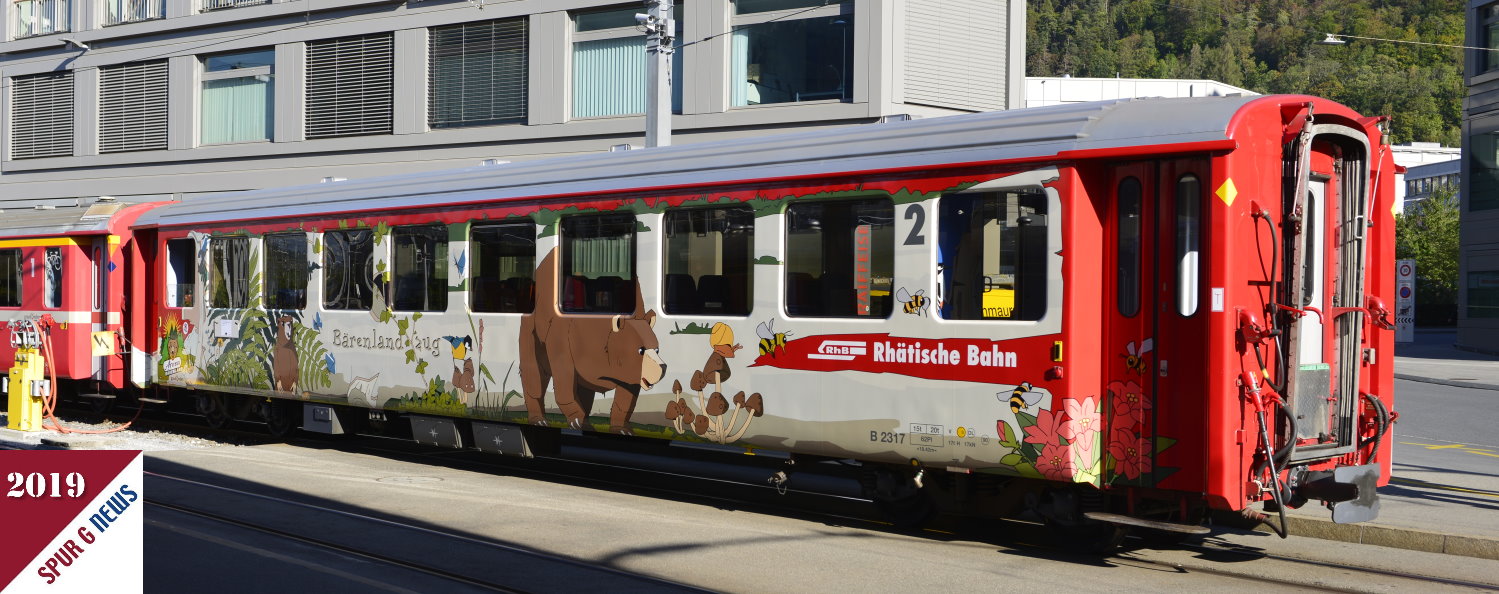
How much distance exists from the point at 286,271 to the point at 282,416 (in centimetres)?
199

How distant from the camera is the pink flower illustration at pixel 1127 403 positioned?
8.28m

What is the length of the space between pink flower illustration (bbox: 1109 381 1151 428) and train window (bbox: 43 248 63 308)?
48.0 feet

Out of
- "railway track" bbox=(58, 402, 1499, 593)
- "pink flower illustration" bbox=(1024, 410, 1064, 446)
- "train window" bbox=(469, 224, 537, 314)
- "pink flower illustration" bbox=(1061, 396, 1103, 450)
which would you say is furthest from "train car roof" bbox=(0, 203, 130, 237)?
"pink flower illustration" bbox=(1061, 396, 1103, 450)

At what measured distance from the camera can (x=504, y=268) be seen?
1216 cm

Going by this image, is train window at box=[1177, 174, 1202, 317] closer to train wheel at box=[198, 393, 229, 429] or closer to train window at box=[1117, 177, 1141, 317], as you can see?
train window at box=[1117, 177, 1141, 317]

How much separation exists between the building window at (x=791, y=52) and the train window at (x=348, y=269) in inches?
368

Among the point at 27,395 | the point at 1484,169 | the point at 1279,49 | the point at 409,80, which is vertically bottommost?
the point at 27,395

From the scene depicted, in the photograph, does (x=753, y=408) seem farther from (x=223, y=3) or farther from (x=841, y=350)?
(x=223, y=3)

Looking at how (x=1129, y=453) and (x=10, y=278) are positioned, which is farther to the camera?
(x=10, y=278)

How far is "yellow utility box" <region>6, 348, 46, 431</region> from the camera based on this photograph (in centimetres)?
1591

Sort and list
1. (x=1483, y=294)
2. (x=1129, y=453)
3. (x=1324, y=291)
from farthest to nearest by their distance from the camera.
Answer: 1. (x=1483, y=294)
2. (x=1324, y=291)
3. (x=1129, y=453)

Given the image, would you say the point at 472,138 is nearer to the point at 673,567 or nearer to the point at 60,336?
the point at 60,336

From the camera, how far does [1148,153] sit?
8.12 m

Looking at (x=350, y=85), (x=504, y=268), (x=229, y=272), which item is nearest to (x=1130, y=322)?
(x=504, y=268)
